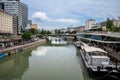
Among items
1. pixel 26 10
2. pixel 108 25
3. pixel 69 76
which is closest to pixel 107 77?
pixel 69 76

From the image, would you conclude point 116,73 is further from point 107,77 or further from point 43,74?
point 43,74

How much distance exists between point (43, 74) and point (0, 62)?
10.6m

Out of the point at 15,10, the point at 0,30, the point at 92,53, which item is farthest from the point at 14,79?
the point at 15,10

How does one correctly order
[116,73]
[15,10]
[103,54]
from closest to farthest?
[116,73] < [103,54] < [15,10]

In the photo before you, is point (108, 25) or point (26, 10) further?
point (26, 10)

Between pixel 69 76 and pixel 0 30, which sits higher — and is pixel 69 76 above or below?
below

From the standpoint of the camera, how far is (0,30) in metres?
69.7

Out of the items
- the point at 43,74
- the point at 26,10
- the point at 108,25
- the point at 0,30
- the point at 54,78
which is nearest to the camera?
the point at 54,78

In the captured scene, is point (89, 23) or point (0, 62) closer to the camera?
point (0, 62)

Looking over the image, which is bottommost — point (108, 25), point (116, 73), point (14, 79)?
point (14, 79)

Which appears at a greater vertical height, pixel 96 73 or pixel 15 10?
pixel 15 10

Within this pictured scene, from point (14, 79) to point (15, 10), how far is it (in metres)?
101

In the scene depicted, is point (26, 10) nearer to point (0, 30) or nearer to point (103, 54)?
point (0, 30)

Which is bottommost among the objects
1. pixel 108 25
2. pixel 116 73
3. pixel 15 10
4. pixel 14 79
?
pixel 14 79
